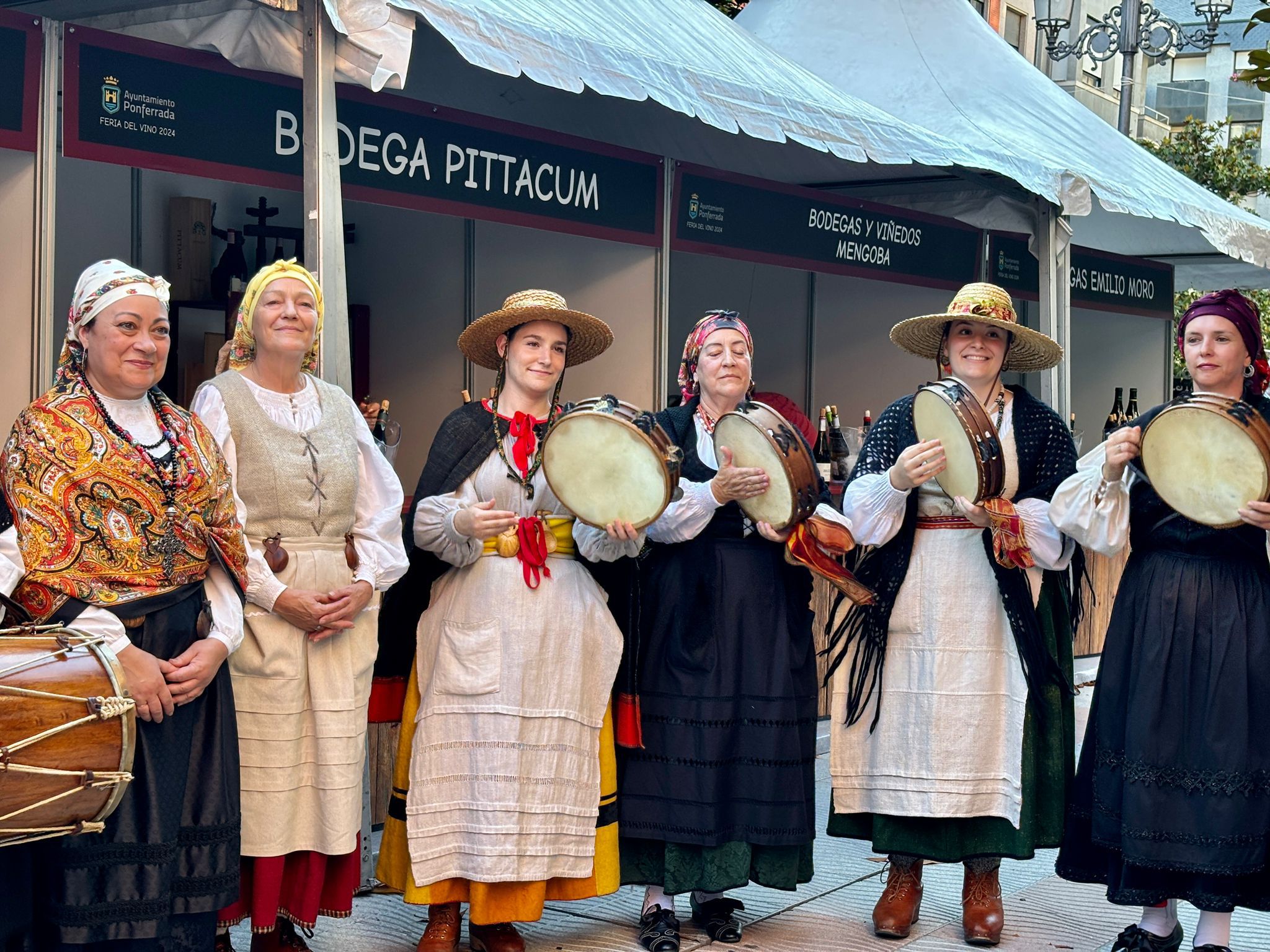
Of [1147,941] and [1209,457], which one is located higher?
[1209,457]

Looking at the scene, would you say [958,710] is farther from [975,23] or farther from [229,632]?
[975,23]

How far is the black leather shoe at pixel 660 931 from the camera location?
406 centimetres

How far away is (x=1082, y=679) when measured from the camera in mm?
8250

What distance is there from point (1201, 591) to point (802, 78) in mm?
3180

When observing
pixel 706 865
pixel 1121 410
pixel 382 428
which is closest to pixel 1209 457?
pixel 706 865

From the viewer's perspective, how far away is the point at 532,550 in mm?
3881

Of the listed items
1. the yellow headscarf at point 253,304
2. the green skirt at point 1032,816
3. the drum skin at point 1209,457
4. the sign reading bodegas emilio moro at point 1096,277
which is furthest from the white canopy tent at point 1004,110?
the yellow headscarf at point 253,304

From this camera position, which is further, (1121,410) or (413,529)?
(1121,410)

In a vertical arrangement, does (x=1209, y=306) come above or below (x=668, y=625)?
above

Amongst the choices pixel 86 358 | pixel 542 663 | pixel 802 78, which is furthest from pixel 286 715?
pixel 802 78

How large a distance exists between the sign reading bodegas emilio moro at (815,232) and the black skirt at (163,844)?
3.72 metres

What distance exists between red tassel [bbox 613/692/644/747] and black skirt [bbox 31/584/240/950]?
110 centimetres

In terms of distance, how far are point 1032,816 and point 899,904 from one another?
0.45 m

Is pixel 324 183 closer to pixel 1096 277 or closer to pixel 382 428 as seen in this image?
pixel 382 428
